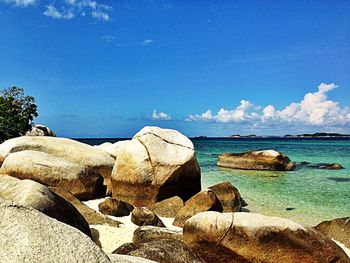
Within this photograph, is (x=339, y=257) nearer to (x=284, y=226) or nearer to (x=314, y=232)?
(x=314, y=232)

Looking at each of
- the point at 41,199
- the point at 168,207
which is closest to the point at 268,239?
the point at 41,199

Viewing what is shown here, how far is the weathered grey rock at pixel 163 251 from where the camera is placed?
464cm

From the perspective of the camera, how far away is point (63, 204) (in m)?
Result: 6.66

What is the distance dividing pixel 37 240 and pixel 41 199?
13.3 feet

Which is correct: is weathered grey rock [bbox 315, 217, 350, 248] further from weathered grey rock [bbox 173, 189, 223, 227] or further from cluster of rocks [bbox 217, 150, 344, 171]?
cluster of rocks [bbox 217, 150, 344, 171]

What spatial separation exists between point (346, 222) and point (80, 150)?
369 inches

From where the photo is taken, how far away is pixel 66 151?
1383 cm

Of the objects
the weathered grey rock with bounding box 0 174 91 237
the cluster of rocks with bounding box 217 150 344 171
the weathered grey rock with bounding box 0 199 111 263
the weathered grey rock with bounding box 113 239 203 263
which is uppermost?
the weathered grey rock with bounding box 0 199 111 263

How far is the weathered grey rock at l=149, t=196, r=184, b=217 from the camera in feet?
34.7

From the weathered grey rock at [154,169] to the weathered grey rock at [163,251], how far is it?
6349 millimetres

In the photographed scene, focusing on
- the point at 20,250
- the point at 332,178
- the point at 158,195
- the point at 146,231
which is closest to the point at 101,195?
the point at 158,195

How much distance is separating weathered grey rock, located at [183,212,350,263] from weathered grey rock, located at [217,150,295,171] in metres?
21.2

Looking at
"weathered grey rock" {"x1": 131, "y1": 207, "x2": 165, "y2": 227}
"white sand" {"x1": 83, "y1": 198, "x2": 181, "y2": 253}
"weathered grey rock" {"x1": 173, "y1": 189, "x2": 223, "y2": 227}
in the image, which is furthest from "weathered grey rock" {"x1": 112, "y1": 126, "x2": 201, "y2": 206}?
"weathered grey rock" {"x1": 131, "y1": 207, "x2": 165, "y2": 227}

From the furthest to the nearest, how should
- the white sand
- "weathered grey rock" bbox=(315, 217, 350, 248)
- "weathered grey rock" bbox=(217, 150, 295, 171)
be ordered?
"weathered grey rock" bbox=(217, 150, 295, 171), "weathered grey rock" bbox=(315, 217, 350, 248), the white sand
